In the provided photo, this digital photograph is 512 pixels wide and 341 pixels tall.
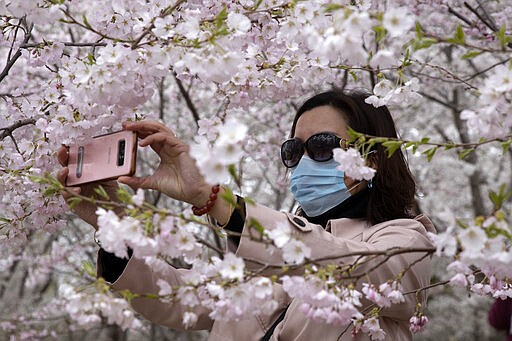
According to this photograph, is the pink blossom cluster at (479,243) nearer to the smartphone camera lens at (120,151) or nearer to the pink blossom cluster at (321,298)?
the pink blossom cluster at (321,298)

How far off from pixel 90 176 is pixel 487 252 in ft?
3.55

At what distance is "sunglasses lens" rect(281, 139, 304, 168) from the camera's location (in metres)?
2.53

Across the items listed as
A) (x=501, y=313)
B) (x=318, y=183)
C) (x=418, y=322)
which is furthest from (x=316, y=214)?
(x=501, y=313)

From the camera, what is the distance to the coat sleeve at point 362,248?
1.70 m

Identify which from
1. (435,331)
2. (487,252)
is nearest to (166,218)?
(487,252)

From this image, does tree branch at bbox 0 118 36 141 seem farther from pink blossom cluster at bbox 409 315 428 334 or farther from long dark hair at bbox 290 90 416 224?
pink blossom cluster at bbox 409 315 428 334

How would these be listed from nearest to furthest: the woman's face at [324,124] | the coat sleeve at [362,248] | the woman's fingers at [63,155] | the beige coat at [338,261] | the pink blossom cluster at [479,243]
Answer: the pink blossom cluster at [479,243] < the coat sleeve at [362,248] < the beige coat at [338,261] < the woman's fingers at [63,155] < the woman's face at [324,124]

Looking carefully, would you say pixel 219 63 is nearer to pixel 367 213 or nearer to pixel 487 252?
pixel 487 252

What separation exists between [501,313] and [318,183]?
2375mm

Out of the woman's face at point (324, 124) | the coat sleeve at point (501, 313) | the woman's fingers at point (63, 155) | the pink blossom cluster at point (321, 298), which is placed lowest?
the coat sleeve at point (501, 313)

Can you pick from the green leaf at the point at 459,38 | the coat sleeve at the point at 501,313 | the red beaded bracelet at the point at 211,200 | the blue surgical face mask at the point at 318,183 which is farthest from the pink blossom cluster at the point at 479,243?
the coat sleeve at the point at 501,313

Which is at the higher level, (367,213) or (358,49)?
(358,49)

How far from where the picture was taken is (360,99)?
2664 millimetres

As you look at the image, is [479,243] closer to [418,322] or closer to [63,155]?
[418,322]
